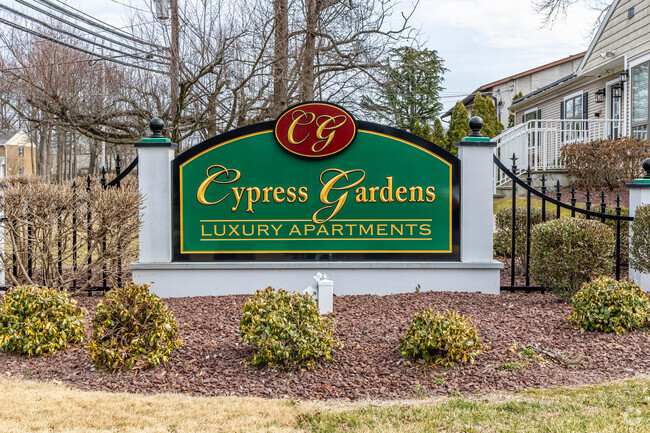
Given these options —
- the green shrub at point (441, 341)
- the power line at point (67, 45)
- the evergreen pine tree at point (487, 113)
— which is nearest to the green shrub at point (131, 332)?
the green shrub at point (441, 341)

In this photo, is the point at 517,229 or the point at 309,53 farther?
the point at 309,53

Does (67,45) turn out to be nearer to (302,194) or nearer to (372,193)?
(302,194)

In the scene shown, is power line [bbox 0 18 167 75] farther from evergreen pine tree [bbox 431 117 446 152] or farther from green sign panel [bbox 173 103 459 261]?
evergreen pine tree [bbox 431 117 446 152]

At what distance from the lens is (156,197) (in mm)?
6594

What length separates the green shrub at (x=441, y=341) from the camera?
4246 millimetres

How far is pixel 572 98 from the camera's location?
65.0 ft

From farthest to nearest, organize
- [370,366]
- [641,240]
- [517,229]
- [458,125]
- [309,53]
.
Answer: [458,125] < [309,53] < [517,229] < [641,240] < [370,366]

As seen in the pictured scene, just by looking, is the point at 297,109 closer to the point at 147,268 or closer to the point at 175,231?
the point at 175,231

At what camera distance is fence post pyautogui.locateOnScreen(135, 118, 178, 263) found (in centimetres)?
657

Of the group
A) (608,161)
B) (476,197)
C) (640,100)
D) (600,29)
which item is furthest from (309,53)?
(600,29)

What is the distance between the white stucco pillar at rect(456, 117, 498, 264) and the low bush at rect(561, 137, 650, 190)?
7.11 metres

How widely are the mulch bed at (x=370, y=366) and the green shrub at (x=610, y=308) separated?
105 millimetres

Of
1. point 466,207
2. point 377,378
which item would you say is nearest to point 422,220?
point 466,207

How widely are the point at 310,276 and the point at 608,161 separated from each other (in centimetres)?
927
